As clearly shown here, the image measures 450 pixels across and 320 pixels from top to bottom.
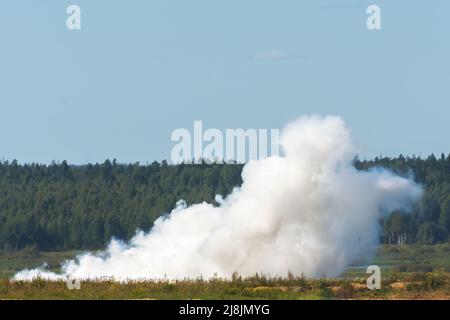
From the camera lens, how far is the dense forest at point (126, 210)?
15612 cm

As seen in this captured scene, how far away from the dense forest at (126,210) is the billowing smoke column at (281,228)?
222 feet

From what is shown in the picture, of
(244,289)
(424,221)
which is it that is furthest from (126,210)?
(244,289)

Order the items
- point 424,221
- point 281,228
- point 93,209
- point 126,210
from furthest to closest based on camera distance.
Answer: point 93,209
point 126,210
point 424,221
point 281,228

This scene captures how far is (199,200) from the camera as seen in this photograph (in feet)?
536

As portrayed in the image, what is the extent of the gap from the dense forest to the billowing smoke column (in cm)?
6768

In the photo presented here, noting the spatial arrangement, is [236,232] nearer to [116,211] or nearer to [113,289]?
[113,289]

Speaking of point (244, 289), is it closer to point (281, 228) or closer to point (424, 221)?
point (281, 228)

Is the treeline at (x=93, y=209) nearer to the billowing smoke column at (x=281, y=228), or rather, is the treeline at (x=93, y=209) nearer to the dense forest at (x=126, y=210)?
the dense forest at (x=126, y=210)

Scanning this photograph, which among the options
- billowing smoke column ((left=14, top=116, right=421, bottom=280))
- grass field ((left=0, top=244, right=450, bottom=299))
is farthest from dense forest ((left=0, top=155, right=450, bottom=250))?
grass field ((left=0, top=244, right=450, bottom=299))

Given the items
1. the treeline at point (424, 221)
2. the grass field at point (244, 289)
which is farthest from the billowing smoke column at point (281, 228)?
the treeline at point (424, 221)

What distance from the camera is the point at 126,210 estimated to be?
563 ft

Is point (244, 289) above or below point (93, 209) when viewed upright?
below

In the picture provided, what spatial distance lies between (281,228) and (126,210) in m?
98.6

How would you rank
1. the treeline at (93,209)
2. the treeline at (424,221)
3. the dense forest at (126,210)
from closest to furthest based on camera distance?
the treeline at (424,221) → the dense forest at (126,210) → the treeline at (93,209)
